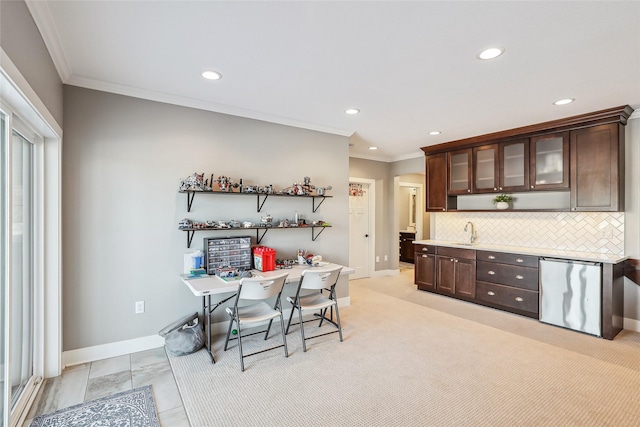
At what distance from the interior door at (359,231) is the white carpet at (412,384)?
9.31ft

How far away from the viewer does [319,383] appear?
250 cm

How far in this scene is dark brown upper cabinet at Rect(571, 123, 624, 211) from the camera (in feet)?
11.5

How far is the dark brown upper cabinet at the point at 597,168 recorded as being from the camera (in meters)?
3.49

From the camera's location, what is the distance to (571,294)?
11.7ft

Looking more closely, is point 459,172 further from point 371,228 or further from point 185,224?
point 185,224

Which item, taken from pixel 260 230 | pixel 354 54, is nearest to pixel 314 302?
pixel 260 230

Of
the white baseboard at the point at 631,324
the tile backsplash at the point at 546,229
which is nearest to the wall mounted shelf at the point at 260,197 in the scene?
the tile backsplash at the point at 546,229

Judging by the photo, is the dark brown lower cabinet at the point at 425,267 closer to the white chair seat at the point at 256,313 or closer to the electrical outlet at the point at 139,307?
the white chair seat at the point at 256,313

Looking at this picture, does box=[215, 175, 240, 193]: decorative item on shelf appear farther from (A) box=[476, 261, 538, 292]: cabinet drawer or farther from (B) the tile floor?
(A) box=[476, 261, 538, 292]: cabinet drawer

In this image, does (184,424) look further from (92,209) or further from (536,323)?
(536,323)

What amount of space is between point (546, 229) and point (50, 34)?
5.64 m

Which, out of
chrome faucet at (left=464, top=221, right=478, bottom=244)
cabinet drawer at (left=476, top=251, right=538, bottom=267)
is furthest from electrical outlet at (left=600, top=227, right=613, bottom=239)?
chrome faucet at (left=464, top=221, right=478, bottom=244)

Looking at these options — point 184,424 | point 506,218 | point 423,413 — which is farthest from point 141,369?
point 506,218

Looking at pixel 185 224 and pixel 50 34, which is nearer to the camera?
pixel 50 34
